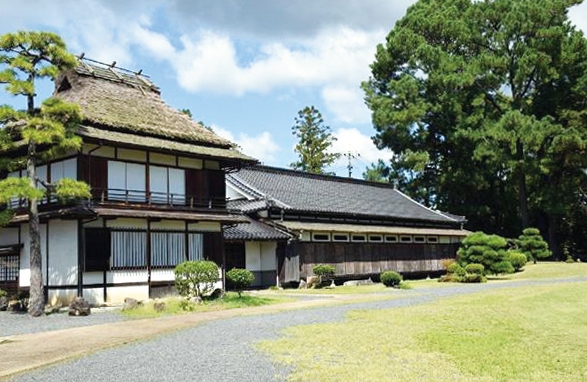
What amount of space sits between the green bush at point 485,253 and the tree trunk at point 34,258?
66.8 feet

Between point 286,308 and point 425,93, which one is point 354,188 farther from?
point 286,308

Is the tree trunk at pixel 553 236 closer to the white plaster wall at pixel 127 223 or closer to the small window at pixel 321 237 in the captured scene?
the small window at pixel 321 237

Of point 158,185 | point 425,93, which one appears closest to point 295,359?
point 158,185

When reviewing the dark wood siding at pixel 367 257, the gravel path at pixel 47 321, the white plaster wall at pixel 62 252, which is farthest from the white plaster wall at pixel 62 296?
the dark wood siding at pixel 367 257

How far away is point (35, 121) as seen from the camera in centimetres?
1670

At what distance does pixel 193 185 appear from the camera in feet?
73.5

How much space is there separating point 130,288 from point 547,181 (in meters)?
33.7

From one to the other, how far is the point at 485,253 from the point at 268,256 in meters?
11.2

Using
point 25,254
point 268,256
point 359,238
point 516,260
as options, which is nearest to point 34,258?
point 25,254

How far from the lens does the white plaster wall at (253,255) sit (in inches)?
1083

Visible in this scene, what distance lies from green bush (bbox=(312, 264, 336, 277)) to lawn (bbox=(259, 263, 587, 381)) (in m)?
11.2

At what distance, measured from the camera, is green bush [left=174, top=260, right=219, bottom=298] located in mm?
18375

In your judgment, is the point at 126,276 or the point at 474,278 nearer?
the point at 126,276

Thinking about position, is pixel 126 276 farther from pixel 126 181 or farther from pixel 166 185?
pixel 166 185
